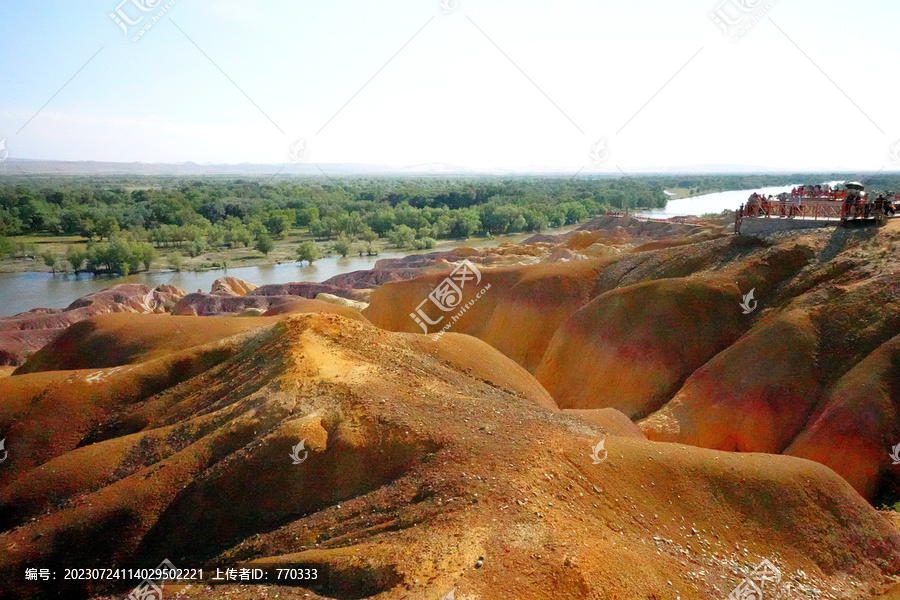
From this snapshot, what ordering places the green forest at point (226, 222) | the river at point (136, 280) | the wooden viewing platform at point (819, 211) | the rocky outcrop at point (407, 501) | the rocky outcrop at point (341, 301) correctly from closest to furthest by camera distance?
the rocky outcrop at point (407, 501) < the wooden viewing platform at point (819, 211) < the rocky outcrop at point (341, 301) < the river at point (136, 280) < the green forest at point (226, 222)

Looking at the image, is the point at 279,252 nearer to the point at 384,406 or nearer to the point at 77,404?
the point at 77,404

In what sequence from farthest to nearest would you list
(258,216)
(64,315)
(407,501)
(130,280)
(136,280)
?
(258,216), (136,280), (130,280), (64,315), (407,501)

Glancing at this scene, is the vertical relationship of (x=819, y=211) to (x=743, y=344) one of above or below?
above

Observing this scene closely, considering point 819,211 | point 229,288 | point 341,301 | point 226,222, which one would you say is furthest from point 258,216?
point 819,211

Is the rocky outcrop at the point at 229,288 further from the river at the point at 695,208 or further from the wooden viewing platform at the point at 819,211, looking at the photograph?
the river at the point at 695,208

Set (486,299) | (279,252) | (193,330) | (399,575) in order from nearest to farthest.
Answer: (399,575) → (193,330) → (486,299) → (279,252)

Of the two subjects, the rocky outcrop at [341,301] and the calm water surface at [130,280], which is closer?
the rocky outcrop at [341,301]

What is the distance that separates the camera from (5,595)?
11688 mm

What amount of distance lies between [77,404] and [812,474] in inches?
794

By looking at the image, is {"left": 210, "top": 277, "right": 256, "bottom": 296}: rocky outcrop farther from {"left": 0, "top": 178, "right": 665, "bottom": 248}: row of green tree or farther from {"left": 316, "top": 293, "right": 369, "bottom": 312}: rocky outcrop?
{"left": 0, "top": 178, "right": 665, "bottom": 248}: row of green tree

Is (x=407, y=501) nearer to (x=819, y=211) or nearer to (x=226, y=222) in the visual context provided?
(x=819, y=211)

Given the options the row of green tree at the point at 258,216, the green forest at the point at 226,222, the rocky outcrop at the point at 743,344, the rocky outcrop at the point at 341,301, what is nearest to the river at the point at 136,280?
the green forest at the point at 226,222

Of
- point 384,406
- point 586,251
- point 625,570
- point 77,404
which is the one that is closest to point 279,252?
point 586,251

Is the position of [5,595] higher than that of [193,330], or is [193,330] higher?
[193,330]
